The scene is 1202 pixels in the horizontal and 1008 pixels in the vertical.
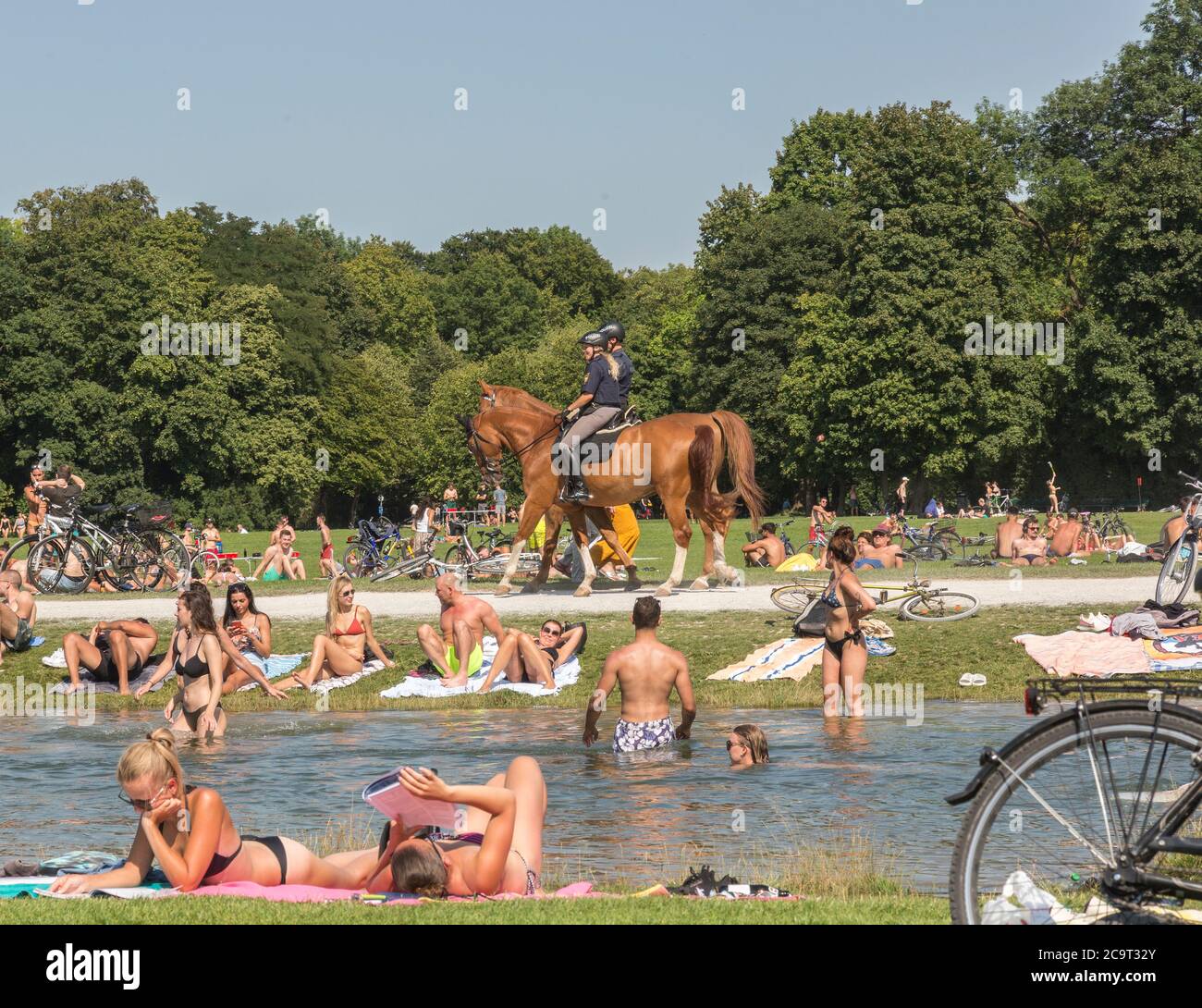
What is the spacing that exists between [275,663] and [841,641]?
701 centimetres

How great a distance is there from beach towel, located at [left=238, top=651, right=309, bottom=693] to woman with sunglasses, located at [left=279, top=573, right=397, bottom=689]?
340mm

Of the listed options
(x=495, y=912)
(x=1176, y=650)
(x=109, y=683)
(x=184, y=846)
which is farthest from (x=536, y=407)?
(x=495, y=912)

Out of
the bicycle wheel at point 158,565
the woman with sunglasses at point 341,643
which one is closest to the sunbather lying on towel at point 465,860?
the woman with sunglasses at point 341,643

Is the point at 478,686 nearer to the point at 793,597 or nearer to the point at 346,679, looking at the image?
the point at 346,679

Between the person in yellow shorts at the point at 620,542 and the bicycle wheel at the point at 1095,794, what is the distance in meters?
20.6

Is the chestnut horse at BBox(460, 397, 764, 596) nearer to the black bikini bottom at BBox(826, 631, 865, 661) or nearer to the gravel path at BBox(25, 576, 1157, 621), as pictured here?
the gravel path at BBox(25, 576, 1157, 621)

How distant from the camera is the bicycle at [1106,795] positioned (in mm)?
5441

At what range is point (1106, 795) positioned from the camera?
5.67 m

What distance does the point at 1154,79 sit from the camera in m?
68.9

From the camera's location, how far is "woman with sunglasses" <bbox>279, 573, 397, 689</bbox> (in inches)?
765

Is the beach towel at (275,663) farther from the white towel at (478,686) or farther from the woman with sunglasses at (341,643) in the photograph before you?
the white towel at (478,686)

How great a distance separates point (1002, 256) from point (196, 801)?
60.7 meters

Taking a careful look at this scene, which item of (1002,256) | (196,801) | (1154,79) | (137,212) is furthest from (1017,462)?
(196,801)

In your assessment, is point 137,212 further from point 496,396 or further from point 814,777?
point 814,777
